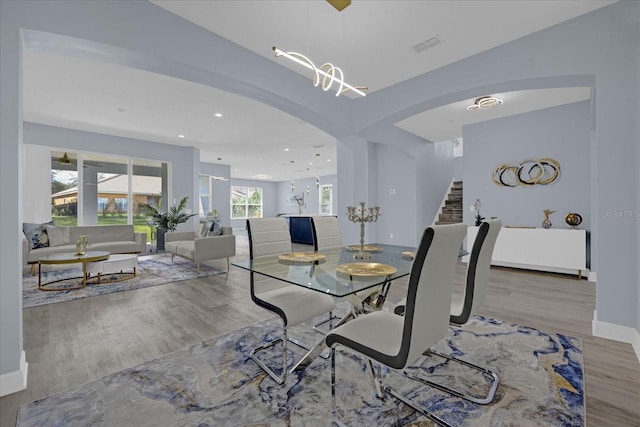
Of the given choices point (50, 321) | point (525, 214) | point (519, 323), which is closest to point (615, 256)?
point (519, 323)

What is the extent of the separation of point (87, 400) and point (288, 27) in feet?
10.5

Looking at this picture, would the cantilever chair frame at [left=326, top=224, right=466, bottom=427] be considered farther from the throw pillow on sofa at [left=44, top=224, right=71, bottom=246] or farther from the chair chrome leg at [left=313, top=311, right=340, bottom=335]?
the throw pillow on sofa at [left=44, top=224, right=71, bottom=246]

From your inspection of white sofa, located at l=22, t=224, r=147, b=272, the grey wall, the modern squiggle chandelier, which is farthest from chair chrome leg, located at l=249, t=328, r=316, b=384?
the grey wall

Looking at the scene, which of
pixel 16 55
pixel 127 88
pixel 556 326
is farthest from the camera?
pixel 127 88

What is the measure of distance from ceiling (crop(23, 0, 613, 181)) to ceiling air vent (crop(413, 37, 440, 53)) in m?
0.06

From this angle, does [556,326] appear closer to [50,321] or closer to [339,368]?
[339,368]

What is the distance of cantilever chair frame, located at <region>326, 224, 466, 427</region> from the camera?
1103 mm

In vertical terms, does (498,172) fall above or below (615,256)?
above

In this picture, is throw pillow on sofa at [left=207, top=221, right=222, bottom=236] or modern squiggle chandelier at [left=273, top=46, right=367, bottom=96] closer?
modern squiggle chandelier at [left=273, top=46, right=367, bottom=96]

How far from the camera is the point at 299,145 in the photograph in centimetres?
749

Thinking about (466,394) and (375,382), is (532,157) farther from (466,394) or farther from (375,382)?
(375,382)

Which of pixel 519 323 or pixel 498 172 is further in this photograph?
pixel 498 172

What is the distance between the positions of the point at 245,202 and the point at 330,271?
1395cm

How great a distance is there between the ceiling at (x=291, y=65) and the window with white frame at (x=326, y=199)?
24.1 ft
